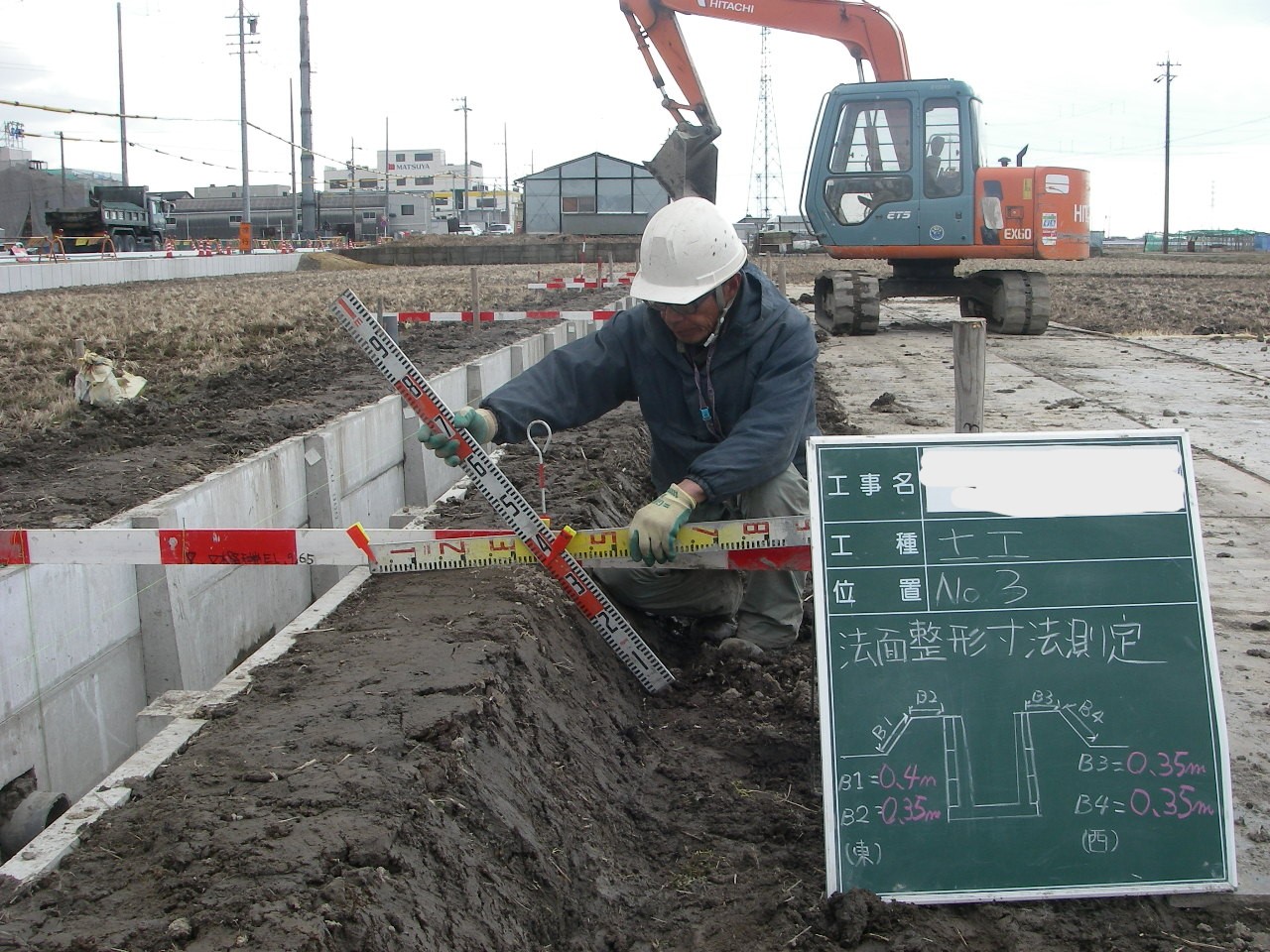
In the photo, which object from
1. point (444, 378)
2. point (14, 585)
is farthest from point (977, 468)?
point (444, 378)

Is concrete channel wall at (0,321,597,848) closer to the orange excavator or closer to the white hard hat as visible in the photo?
the white hard hat

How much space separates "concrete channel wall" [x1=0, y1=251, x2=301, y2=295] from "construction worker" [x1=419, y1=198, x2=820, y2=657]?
22.7m

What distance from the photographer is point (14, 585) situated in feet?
13.6

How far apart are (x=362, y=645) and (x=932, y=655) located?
2050 millimetres

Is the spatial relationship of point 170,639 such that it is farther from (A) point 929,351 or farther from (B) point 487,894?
(A) point 929,351

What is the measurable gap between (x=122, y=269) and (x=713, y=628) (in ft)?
90.4

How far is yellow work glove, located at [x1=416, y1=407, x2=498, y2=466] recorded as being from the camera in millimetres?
4199

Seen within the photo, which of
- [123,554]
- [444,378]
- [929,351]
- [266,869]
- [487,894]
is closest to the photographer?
[266,869]

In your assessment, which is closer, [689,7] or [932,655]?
[932,655]

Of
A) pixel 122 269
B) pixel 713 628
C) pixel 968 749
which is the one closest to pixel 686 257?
pixel 713 628

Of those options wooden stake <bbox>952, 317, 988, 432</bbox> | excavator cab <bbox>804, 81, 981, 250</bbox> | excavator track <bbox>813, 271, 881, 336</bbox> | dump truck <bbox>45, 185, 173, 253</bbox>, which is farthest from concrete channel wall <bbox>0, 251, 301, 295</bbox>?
wooden stake <bbox>952, 317, 988, 432</bbox>

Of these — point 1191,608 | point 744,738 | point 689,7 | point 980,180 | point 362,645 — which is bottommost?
point 744,738

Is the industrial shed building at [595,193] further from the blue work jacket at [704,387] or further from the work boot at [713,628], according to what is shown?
the blue work jacket at [704,387]

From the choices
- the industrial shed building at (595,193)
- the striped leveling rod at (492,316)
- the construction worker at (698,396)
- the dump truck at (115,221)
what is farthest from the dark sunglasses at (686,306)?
the industrial shed building at (595,193)
